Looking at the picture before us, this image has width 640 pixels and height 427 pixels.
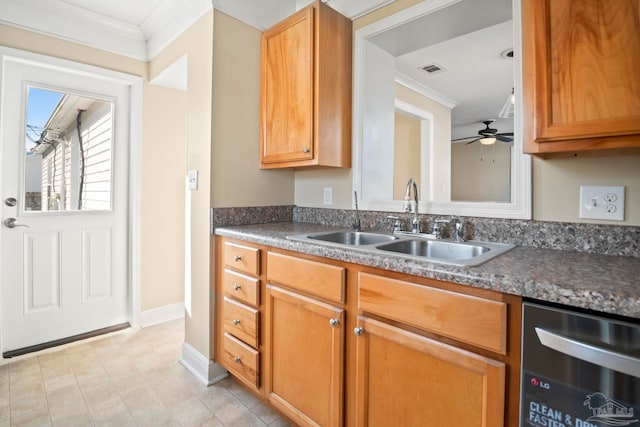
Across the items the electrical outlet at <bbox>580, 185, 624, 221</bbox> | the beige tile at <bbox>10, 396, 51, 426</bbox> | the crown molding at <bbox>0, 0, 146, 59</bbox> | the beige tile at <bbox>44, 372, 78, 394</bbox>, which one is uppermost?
the crown molding at <bbox>0, 0, 146, 59</bbox>

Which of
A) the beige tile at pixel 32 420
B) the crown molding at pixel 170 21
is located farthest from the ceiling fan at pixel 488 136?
the beige tile at pixel 32 420

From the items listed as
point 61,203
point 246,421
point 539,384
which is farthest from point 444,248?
point 61,203

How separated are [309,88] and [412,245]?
1012 millimetres

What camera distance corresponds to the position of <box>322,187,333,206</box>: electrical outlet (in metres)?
2.13

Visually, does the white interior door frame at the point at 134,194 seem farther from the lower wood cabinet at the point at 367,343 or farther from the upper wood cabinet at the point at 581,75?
the upper wood cabinet at the point at 581,75

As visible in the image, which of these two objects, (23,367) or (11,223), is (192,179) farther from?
(23,367)

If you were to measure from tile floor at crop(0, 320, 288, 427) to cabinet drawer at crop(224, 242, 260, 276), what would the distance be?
720 millimetres

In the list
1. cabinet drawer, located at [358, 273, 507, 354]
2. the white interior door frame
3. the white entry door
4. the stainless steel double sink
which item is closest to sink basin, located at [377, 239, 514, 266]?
the stainless steel double sink

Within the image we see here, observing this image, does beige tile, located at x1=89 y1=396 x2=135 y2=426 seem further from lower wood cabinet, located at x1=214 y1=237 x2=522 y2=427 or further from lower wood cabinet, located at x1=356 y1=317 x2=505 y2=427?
lower wood cabinet, located at x1=356 y1=317 x2=505 y2=427

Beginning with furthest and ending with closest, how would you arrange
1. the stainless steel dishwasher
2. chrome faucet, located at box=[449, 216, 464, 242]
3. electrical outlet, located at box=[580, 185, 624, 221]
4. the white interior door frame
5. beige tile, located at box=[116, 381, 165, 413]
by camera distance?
the white interior door frame
beige tile, located at box=[116, 381, 165, 413]
chrome faucet, located at box=[449, 216, 464, 242]
electrical outlet, located at box=[580, 185, 624, 221]
the stainless steel dishwasher

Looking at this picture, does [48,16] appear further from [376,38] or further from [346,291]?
[346,291]

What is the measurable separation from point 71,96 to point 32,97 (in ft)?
0.74

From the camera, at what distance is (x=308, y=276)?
135 cm

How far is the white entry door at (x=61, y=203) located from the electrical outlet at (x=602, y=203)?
2944 millimetres
